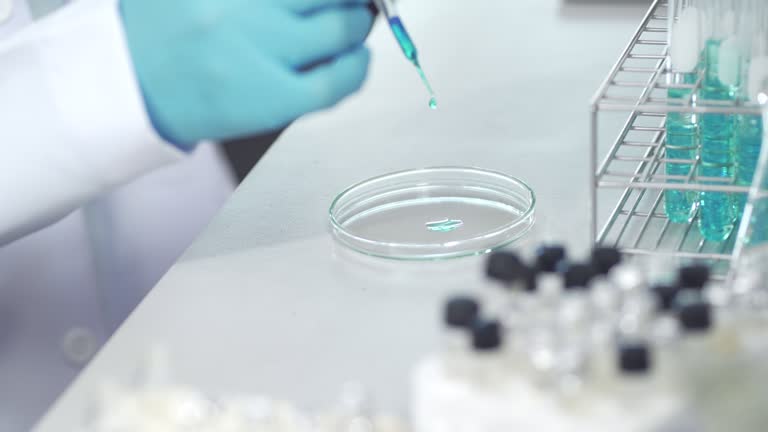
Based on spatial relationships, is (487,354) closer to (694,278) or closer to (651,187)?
(694,278)

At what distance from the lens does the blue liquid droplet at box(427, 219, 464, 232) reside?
4.04 ft

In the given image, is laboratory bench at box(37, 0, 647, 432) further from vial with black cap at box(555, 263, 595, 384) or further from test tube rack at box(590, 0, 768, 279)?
vial with black cap at box(555, 263, 595, 384)

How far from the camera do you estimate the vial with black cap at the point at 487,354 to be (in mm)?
698

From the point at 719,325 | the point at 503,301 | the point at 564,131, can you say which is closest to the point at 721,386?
the point at 719,325

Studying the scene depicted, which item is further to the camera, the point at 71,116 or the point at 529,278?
the point at 71,116

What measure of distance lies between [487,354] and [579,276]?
0.37 feet

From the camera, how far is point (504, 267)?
30.2 inches

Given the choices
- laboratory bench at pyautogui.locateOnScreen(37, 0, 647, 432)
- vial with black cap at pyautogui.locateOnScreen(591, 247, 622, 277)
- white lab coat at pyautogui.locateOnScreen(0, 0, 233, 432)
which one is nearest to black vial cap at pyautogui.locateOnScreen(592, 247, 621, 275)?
vial with black cap at pyautogui.locateOnScreen(591, 247, 622, 277)

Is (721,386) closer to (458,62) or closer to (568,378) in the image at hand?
(568,378)

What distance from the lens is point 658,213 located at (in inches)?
46.8

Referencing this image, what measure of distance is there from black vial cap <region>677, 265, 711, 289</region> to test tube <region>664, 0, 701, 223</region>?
350 mm

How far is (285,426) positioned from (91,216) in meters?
0.94

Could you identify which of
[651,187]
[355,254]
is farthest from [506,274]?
[355,254]

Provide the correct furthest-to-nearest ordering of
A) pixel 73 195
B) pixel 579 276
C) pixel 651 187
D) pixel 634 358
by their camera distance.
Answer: pixel 73 195 < pixel 651 187 < pixel 579 276 < pixel 634 358
